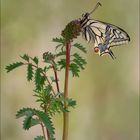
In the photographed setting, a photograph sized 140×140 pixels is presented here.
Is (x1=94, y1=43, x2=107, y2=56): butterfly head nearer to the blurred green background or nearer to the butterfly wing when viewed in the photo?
the butterfly wing

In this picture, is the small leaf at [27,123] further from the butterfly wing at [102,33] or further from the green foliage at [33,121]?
the butterfly wing at [102,33]

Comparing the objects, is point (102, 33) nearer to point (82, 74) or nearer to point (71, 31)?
point (71, 31)

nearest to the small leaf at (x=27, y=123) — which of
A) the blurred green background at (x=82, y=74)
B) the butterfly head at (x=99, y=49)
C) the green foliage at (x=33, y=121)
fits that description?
the green foliage at (x=33, y=121)

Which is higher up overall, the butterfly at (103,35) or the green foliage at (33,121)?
the butterfly at (103,35)

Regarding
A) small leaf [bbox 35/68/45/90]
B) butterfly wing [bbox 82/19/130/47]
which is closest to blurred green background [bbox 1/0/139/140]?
butterfly wing [bbox 82/19/130/47]

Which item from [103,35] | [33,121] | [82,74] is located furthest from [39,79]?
[82,74]

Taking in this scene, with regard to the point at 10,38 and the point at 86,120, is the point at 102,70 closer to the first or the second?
the point at 86,120

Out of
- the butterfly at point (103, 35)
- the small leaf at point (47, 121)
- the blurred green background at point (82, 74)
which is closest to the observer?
the small leaf at point (47, 121)

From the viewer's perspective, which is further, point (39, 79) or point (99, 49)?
point (99, 49)
